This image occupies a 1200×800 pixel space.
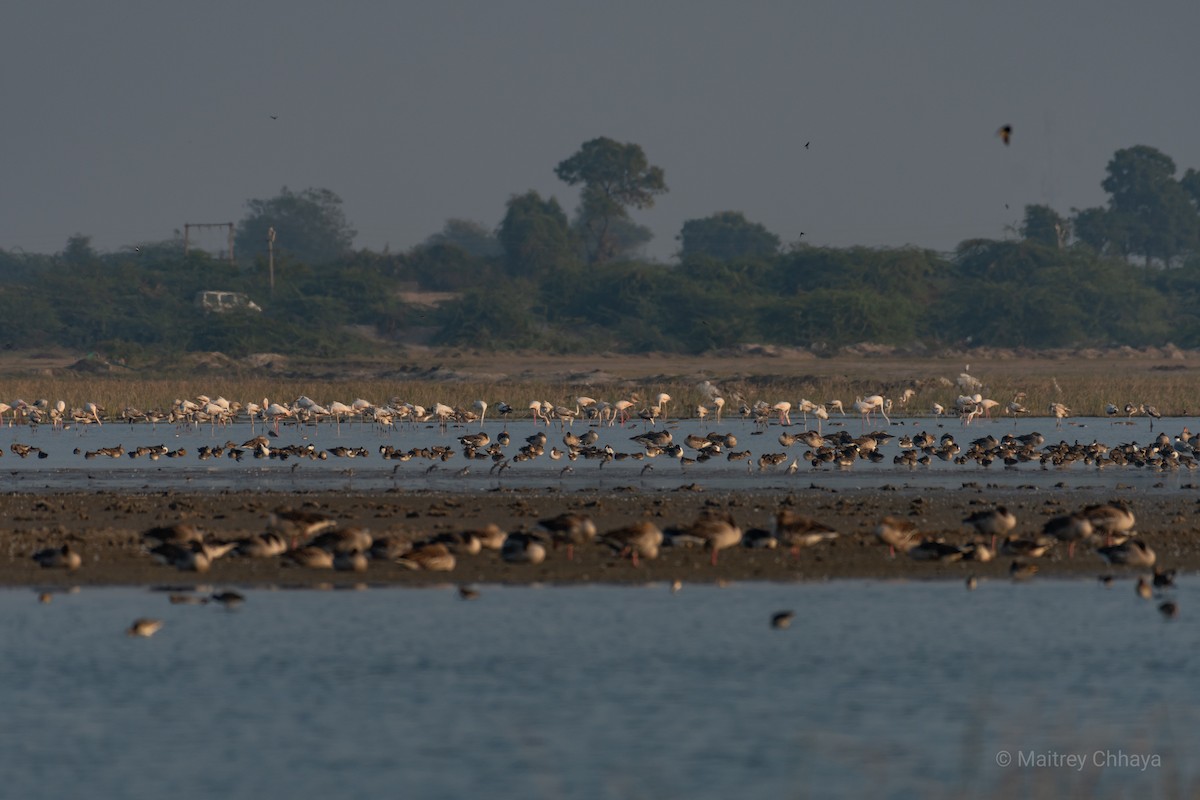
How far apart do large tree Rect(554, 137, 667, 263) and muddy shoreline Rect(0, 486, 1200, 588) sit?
10895 centimetres

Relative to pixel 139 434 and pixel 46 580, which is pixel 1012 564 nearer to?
pixel 46 580

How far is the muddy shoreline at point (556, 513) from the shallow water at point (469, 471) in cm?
206

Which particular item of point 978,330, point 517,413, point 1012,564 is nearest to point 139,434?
point 517,413

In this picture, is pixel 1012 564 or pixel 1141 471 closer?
pixel 1012 564

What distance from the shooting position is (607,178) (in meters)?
138

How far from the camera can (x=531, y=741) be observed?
39.9 ft

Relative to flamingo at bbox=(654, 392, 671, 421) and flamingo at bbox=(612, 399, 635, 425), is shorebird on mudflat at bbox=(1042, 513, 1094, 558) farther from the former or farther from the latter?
flamingo at bbox=(654, 392, 671, 421)

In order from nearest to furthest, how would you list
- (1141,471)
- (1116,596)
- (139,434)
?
(1116,596) → (1141,471) → (139,434)

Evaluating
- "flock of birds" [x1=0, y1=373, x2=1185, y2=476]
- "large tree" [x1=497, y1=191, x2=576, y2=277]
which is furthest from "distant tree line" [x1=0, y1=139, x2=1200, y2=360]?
"flock of birds" [x1=0, y1=373, x2=1185, y2=476]

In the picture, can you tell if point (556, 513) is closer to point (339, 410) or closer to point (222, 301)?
point (339, 410)

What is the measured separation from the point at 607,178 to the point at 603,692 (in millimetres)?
125507

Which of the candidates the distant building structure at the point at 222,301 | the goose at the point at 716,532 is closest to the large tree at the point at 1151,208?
the distant building structure at the point at 222,301

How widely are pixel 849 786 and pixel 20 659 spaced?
7318mm

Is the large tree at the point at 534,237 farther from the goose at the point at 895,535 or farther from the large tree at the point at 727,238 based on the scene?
the goose at the point at 895,535
